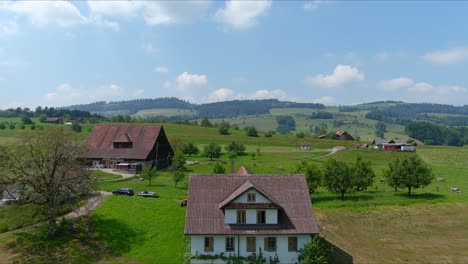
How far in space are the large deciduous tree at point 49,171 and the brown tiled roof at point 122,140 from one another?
42.2m

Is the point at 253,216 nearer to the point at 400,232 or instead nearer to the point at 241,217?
the point at 241,217

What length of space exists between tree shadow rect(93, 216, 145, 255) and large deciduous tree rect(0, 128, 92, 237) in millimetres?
4205

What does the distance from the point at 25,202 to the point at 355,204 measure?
42684mm

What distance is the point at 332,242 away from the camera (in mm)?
46344

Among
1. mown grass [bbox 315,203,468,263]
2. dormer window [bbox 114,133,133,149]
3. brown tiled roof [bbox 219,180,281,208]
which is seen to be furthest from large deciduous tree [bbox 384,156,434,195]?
dormer window [bbox 114,133,133,149]

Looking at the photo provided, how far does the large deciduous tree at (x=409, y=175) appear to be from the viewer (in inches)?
2559

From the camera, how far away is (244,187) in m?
40.6

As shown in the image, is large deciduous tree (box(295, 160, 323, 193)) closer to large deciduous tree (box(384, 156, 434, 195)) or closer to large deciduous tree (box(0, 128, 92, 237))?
large deciduous tree (box(384, 156, 434, 195))

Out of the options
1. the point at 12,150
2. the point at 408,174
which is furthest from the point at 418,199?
the point at 12,150

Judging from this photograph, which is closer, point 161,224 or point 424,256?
point 424,256

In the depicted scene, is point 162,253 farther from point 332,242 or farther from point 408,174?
point 408,174

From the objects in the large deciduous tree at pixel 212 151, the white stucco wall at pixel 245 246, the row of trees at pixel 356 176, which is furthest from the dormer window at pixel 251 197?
the large deciduous tree at pixel 212 151

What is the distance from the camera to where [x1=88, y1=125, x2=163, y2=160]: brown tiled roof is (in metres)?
91.8

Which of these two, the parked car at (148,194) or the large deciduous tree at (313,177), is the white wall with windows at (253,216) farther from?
the parked car at (148,194)
